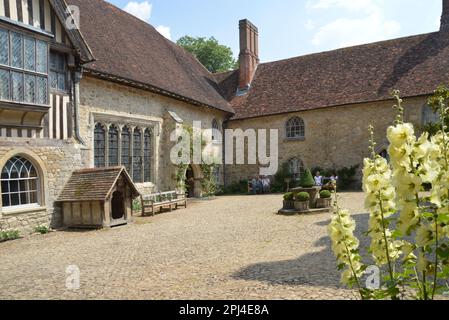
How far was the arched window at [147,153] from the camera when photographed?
15.9m

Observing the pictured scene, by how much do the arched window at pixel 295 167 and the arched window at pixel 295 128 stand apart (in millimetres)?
1385

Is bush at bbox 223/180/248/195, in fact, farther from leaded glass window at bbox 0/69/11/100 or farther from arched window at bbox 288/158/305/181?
leaded glass window at bbox 0/69/11/100

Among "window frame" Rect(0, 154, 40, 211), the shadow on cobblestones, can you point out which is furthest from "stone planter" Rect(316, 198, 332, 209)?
"window frame" Rect(0, 154, 40, 211)

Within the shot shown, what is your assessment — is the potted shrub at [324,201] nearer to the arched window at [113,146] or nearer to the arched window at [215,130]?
the arched window at [113,146]

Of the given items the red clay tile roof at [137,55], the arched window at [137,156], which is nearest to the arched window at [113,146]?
the arched window at [137,156]

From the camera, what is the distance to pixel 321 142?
20.4 metres

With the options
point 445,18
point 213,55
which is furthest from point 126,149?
Answer: point 213,55

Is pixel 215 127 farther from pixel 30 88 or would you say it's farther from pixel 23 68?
pixel 23 68

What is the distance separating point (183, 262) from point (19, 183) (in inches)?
235

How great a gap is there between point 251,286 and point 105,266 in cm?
283

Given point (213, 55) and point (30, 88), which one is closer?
point (30, 88)

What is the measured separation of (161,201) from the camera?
1411 cm

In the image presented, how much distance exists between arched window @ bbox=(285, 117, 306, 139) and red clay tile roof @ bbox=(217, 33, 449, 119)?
84 centimetres

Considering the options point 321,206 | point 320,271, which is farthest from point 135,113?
point 320,271
